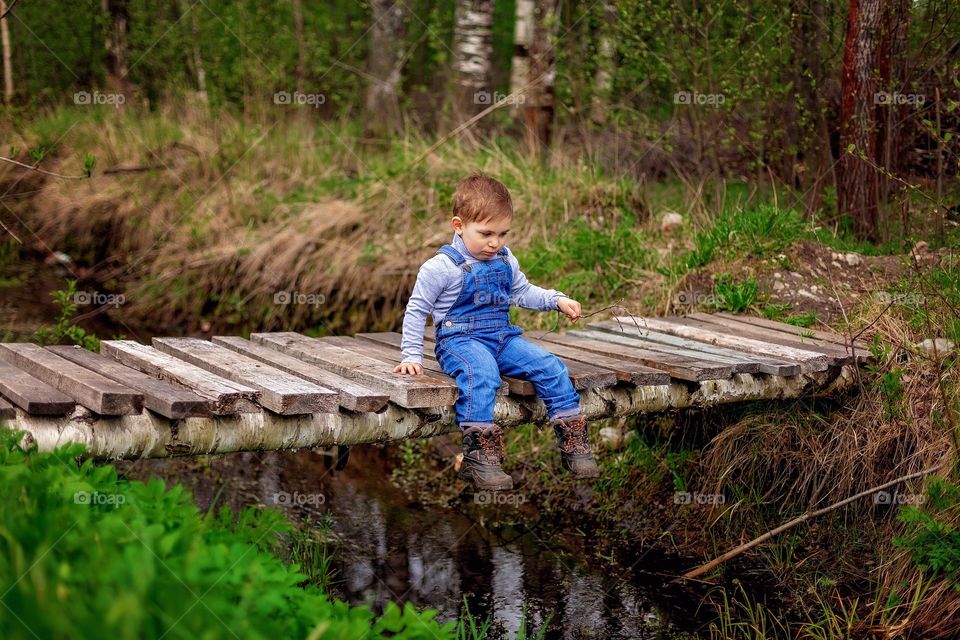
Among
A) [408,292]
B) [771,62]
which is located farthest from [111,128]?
[771,62]

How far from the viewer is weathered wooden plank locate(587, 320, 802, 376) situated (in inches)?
180

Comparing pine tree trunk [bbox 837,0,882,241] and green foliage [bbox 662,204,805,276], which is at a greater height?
pine tree trunk [bbox 837,0,882,241]

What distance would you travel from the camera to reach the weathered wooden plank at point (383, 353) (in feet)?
13.5

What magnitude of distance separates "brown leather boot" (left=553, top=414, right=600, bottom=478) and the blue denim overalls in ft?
0.13

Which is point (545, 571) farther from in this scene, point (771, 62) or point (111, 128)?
point (111, 128)

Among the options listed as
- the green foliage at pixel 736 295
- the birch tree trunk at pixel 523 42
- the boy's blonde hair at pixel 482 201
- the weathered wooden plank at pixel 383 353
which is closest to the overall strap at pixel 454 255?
the boy's blonde hair at pixel 482 201

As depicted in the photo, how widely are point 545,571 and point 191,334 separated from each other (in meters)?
4.37

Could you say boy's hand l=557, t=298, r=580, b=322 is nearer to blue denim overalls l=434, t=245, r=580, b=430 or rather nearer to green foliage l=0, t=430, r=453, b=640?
blue denim overalls l=434, t=245, r=580, b=430

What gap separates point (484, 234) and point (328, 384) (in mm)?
887

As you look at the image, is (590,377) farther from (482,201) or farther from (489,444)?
(482,201)

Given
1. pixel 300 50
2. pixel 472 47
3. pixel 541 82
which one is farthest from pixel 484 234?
pixel 300 50

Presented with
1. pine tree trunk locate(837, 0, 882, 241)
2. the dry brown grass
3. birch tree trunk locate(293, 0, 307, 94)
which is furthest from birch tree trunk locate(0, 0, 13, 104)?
pine tree trunk locate(837, 0, 882, 241)

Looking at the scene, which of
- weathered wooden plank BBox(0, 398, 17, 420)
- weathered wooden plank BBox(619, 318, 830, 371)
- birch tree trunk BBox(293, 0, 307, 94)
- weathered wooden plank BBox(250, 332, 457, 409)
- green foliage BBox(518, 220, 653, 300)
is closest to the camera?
weathered wooden plank BBox(0, 398, 17, 420)

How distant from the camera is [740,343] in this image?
5.05 meters
